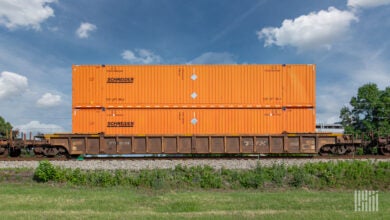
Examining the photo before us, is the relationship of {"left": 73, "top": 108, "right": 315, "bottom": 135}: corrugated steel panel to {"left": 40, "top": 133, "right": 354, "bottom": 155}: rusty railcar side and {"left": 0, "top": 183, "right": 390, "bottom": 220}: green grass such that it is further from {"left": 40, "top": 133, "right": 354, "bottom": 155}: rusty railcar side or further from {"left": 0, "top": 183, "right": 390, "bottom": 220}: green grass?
{"left": 0, "top": 183, "right": 390, "bottom": 220}: green grass

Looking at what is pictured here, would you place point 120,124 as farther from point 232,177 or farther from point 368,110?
point 368,110

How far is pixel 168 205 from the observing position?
281 inches

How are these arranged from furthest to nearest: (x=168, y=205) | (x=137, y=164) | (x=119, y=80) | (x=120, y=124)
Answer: (x=119, y=80) → (x=120, y=124) → (x=137, y=164) → (x=168, y=205)

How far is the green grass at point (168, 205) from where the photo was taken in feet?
20.1

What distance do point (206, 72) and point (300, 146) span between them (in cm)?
563

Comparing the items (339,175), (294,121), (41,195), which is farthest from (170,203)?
(294,121)

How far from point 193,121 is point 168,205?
25.1ft

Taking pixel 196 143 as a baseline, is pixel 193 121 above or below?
above

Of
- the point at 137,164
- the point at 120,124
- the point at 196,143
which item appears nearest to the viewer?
the point at 137,164

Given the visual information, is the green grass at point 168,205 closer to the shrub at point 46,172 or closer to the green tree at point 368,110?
the shrub at point 46,172

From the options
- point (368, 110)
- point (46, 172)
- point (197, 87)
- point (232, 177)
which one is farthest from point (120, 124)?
point (368, 110)

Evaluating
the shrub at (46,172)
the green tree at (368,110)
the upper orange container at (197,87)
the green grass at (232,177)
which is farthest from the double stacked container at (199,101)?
the green tree at (368,110)

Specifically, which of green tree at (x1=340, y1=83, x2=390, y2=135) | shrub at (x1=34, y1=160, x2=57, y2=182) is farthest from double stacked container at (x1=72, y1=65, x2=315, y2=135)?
green tree at (x1=340, y1=83, x2=390, y2=135)

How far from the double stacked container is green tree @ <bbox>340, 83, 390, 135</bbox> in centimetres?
2089
